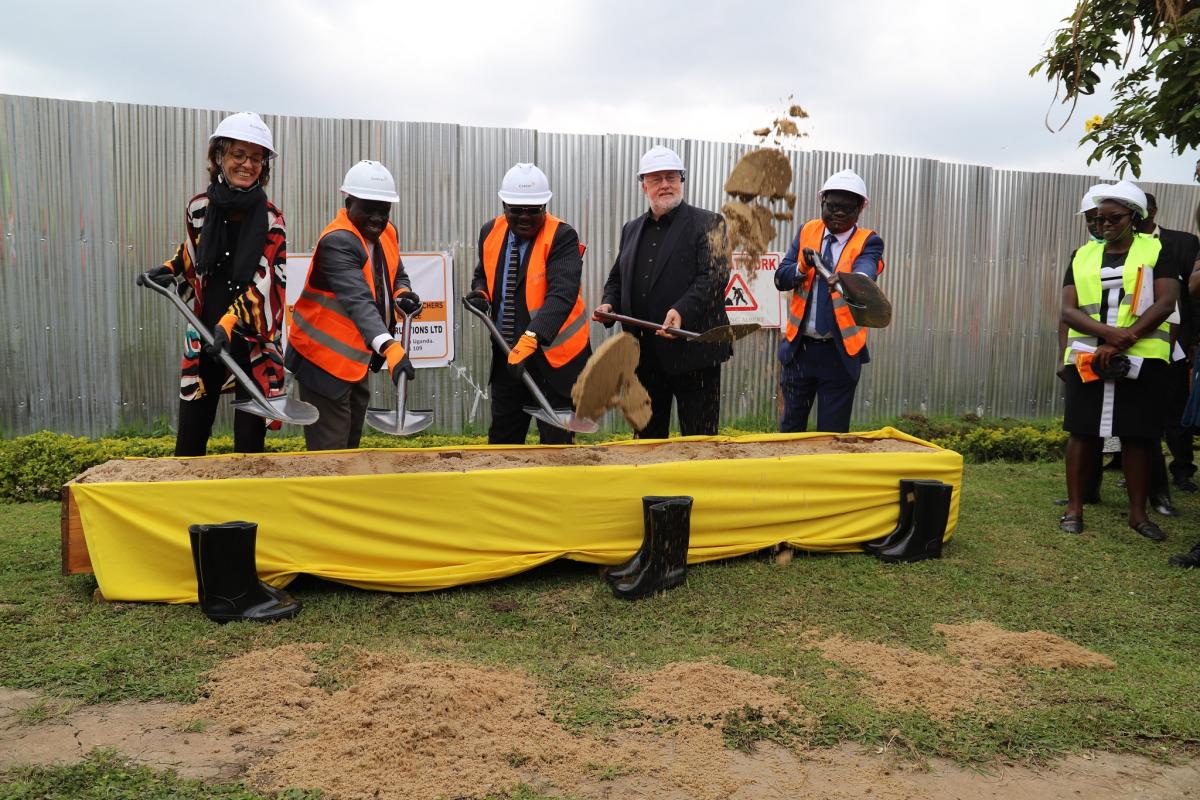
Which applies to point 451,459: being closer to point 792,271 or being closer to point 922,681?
point 792,271

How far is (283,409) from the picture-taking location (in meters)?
4.02

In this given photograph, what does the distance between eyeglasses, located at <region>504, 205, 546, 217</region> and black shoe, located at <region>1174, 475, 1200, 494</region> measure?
463 cm

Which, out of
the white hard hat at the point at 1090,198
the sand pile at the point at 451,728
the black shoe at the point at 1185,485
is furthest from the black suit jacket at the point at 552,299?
the black shoe at the point at 1185,485

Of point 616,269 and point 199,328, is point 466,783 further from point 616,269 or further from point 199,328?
point 616,269

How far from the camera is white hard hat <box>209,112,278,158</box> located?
154 inches

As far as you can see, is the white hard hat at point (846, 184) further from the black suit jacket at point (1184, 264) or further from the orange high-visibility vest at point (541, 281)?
the black suit jacket at point (1184, 264)

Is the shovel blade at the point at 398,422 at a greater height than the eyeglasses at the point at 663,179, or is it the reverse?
the eyeglasses at the point at 663,179

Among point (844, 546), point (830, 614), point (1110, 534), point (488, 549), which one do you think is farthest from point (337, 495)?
point (1110, 534)

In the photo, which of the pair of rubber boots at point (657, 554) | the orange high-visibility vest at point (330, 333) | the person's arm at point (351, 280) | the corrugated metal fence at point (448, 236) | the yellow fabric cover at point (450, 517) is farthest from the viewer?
the corrugated metal fence at point (448, 236)

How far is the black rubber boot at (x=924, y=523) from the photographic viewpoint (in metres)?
4.32

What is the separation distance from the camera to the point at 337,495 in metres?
3.59

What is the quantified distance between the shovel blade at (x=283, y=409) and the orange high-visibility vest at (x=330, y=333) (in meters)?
0.19

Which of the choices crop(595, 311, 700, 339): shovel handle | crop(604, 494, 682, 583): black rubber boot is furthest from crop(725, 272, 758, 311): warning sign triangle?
crop(604, 494, 682, 583): black rubber boot

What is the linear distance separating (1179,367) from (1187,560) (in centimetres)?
208
